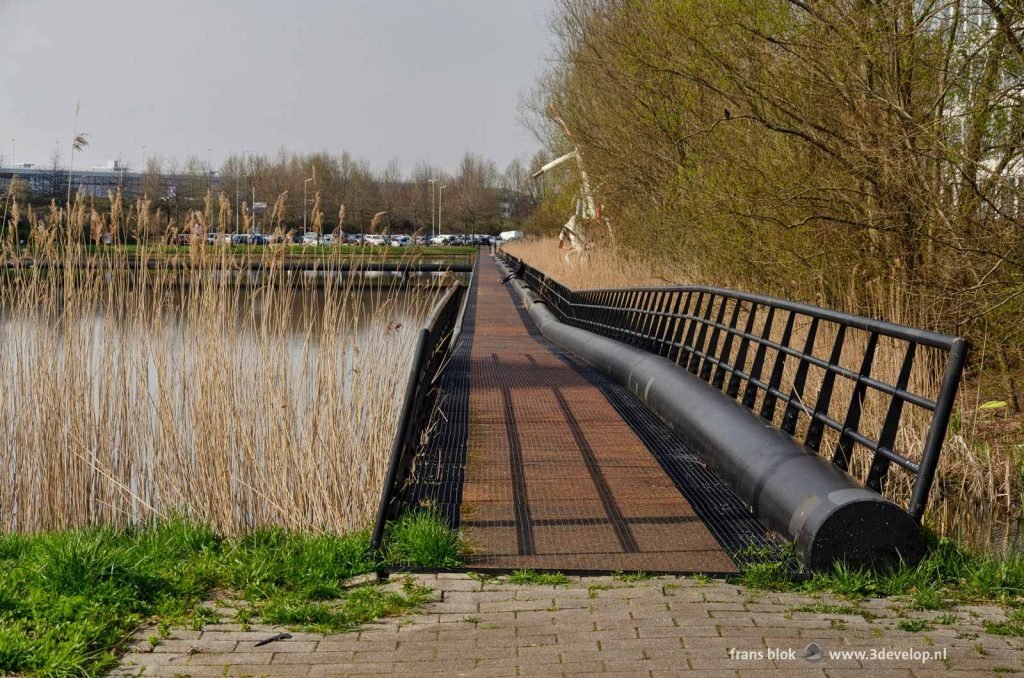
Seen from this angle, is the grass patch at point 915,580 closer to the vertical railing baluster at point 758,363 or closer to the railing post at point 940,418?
the railing post at point 940,418

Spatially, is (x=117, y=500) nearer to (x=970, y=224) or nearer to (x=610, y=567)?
(x=610, y=567)

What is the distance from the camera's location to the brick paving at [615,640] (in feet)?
11.7

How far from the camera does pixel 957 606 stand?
13.9 feet

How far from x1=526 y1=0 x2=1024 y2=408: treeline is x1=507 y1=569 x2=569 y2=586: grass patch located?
514cm

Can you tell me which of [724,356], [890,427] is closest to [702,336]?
[724,356]

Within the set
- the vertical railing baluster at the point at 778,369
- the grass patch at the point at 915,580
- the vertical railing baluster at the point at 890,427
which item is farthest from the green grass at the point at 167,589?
the vertical railing baluster at the point at 778,369

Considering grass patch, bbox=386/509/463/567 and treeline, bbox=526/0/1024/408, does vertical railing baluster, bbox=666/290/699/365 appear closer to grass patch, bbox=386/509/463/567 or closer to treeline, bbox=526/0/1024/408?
treeline, bbox=526/0/1024/408

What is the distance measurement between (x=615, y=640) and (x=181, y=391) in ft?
14.8

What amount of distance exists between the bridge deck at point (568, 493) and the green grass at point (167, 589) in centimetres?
41

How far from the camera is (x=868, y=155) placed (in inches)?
411

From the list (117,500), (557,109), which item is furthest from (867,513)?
(557,109)

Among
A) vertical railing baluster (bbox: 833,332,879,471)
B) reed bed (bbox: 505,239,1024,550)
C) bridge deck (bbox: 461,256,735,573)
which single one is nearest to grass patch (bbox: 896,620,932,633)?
bridge deck (bbox: 461,256,735,573)

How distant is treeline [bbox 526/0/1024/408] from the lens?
9266 millimetres

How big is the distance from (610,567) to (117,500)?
4.16 metres
